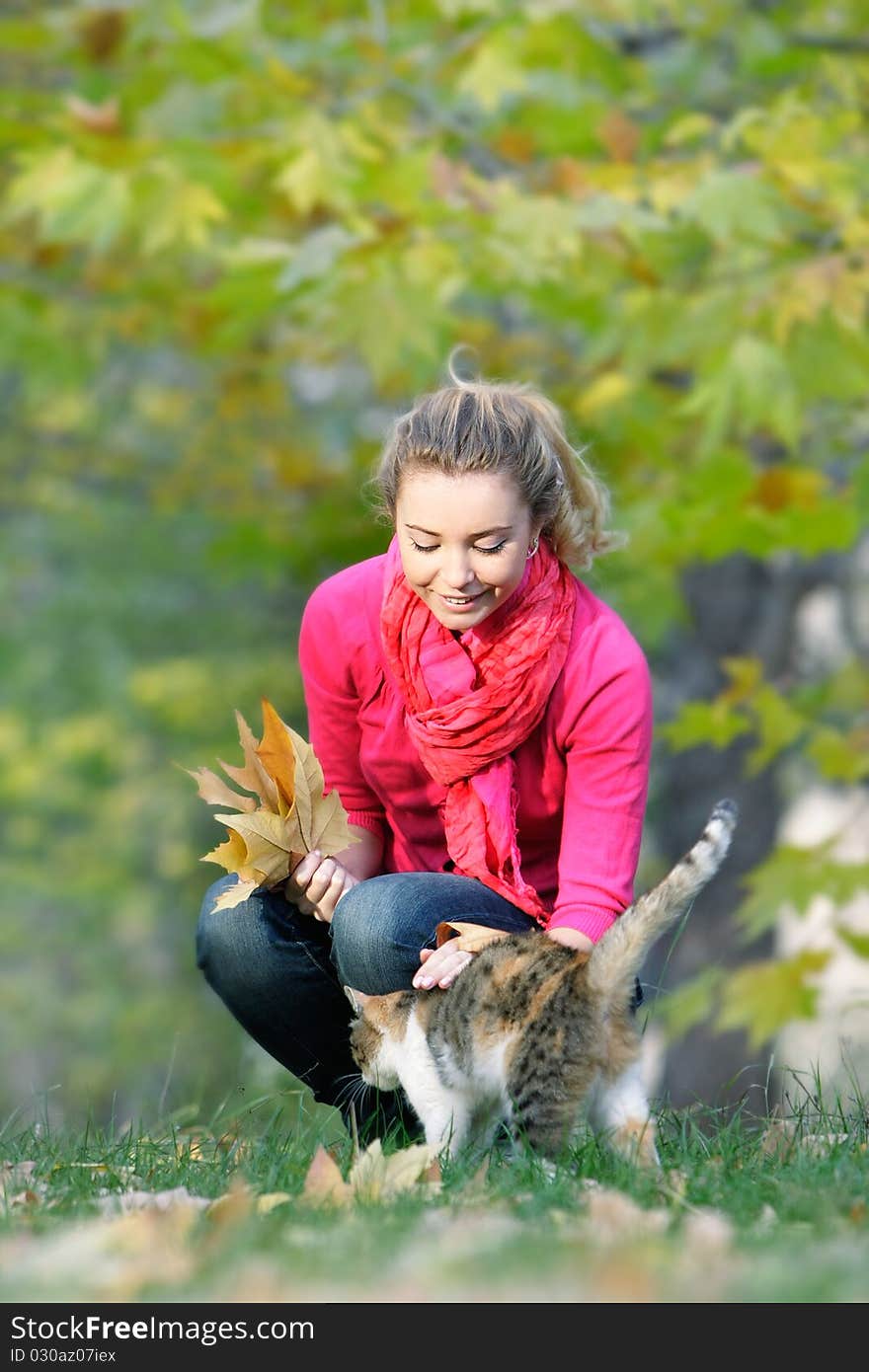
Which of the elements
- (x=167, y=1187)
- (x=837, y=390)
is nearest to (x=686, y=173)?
(x=837, y=390)

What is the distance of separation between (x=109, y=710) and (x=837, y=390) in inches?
284

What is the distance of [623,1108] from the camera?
288 centimetres

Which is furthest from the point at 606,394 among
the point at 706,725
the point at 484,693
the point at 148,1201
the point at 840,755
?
the point at 148,1201

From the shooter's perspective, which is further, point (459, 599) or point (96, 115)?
point (96, 115)

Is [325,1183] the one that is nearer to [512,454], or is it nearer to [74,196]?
[512,454]

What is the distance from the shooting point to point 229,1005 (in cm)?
336

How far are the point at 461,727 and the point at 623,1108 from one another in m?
0.76

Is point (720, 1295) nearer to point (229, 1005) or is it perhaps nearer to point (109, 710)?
point (229, 1005)

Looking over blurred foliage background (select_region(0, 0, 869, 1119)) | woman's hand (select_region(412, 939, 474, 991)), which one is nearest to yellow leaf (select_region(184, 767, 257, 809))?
woman's hand (select_region(412, 939, 474, 991))

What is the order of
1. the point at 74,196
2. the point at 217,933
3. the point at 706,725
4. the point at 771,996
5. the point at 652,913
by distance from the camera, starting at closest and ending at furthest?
the point at 652,913, the point at 217,933, the point at 74,196, the point at 771,996, the point at 706,725

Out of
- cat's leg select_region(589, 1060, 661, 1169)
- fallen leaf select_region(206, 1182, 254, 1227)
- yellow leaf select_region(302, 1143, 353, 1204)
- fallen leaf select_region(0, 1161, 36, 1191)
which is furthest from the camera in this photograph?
cat's leg select_region(589, 1060, 661, 1169)

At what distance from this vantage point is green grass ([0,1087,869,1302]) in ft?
6.56

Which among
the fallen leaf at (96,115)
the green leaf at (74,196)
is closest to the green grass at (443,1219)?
the green leaf at (74,196)

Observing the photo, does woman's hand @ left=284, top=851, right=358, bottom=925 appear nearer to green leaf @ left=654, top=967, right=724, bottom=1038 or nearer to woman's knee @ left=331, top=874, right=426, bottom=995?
woman's knee @ left=331, top=874, right=426, bottom=995
